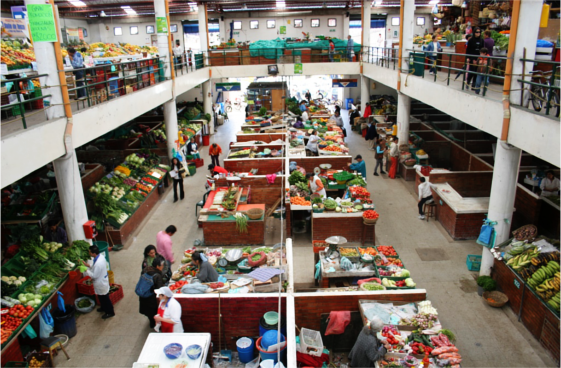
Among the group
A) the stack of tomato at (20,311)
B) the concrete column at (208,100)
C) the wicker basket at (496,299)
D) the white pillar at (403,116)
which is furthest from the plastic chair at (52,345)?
the concrete column at (208,100)

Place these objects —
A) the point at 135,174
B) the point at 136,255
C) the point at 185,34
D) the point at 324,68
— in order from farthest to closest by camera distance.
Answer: the point at 185,34
the point at 324,68
the point at 135,174
the point at 136,255

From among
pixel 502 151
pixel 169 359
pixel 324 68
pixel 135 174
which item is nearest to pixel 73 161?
pixel 169 359

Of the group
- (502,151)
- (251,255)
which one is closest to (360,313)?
(251,255)

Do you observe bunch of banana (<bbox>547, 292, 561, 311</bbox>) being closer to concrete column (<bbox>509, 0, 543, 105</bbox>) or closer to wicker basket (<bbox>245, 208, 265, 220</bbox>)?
concrete column (<bbox>509, 0, 543, 105</bbox>)

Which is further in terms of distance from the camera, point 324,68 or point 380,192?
point 324,68

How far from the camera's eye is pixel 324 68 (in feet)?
77.0

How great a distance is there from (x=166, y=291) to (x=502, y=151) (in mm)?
7327

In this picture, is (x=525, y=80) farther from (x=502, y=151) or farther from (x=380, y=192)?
(x=380, y=192)

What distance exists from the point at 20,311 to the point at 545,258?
33.3 ft

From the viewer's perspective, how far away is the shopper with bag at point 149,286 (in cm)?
798

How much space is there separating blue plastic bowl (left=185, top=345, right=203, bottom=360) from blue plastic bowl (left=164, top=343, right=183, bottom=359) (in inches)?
4.5

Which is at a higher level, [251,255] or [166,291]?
[166,291]

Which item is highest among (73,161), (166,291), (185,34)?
(185,34)

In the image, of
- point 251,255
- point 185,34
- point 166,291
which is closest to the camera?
point 166,291
